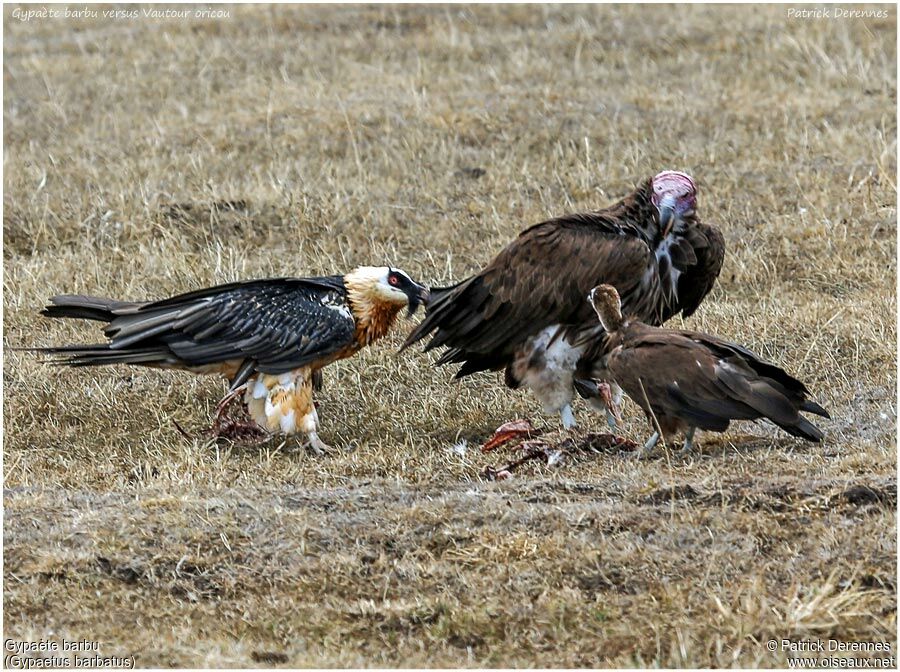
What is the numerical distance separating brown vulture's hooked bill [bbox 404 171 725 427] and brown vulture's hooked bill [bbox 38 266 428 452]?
298 millimetres

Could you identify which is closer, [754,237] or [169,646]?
[169,646]

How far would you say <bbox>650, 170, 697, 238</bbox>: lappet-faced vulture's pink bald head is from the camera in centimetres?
701

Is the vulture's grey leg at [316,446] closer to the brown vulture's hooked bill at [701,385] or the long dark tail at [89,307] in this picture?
the long dark tail at [89,307]

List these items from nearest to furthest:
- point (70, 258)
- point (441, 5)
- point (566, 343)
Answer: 1. point (566, 343)
2. point (70, 258)
3. point (441, 5)

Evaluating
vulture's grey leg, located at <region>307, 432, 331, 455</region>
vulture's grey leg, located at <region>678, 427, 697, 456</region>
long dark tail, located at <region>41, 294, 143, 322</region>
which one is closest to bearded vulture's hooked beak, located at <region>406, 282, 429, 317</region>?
vulture's grey leg, located at <region>307, 432, 331, 455</region>

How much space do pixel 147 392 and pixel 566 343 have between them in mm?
2390

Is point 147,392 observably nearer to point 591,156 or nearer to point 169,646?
point 169,646

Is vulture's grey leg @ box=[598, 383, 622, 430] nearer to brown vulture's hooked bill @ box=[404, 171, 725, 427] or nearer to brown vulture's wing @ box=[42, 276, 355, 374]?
brown vulture's hooked bill @ box=[404, 171, 725, 427]

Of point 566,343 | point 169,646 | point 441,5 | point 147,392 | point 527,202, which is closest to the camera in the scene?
point 169,646

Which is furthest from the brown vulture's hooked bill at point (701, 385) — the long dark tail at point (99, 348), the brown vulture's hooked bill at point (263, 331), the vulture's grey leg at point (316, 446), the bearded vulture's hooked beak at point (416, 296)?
the long dark tail at point (99, 348)

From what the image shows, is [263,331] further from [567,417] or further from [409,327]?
[409,327]

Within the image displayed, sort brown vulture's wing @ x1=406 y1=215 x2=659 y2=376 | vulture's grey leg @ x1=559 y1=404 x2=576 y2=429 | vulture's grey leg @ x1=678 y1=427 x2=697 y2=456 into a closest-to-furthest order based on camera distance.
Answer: vulture's grey leg @ x1=678 y1=427 x2=697 y2=456 < brown vulture's wing @ x1=406 y1=215 x2=659 y2=376 < vulture's grey leg @ x1=559 y1=404 x2=576 y2=429

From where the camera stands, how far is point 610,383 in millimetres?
7020

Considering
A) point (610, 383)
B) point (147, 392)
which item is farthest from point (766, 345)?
point (147, 392)
